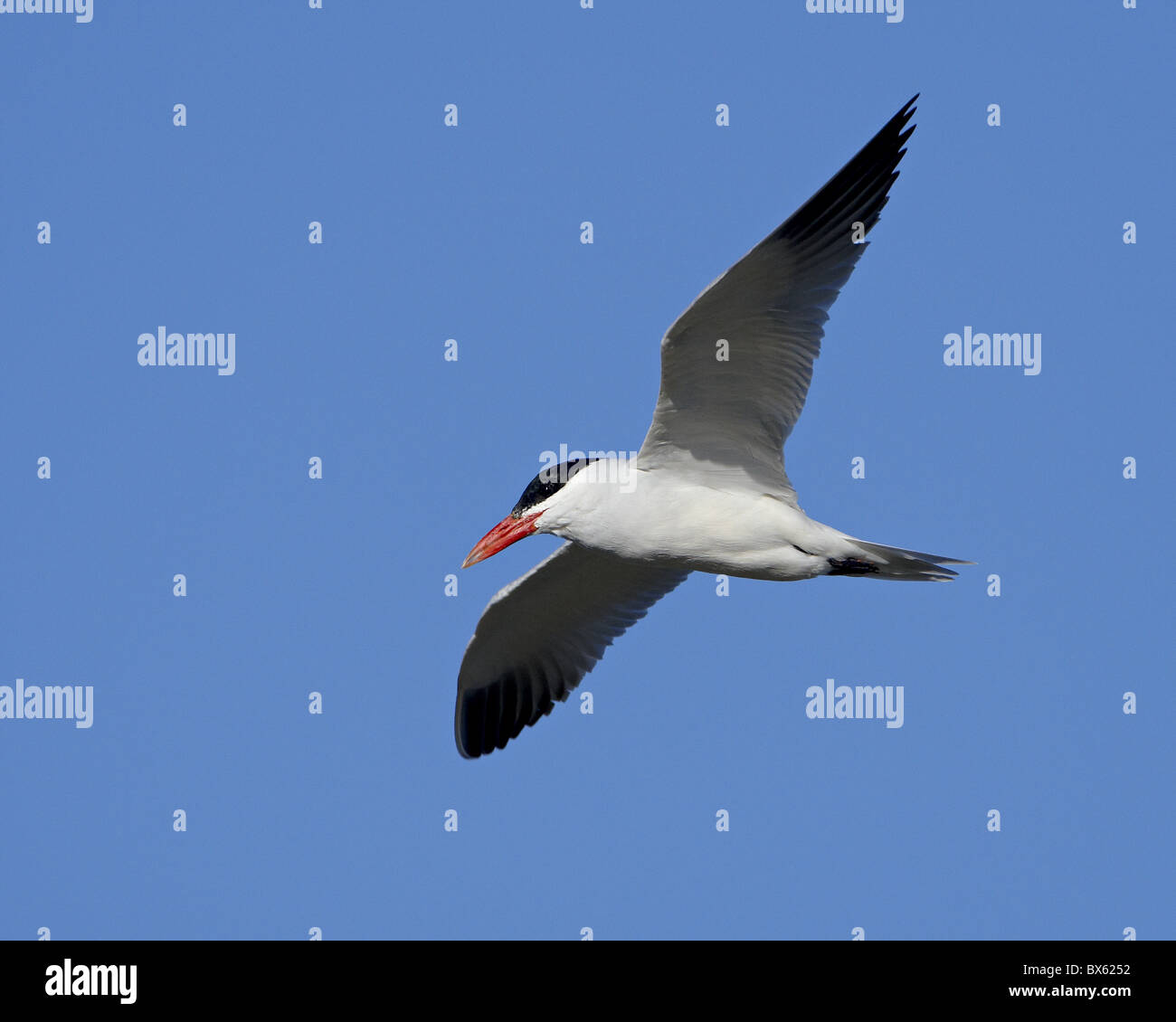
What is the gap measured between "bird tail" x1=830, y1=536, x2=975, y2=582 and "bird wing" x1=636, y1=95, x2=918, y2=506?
34.6 inches

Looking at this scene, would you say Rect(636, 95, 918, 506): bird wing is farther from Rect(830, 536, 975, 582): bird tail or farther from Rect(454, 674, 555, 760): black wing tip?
Rect(454, 674, 555, 760): black wing tip

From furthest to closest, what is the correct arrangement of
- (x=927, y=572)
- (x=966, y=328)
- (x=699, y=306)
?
(x=966, y=328), (x=927, y=572), (x=699, y=306)

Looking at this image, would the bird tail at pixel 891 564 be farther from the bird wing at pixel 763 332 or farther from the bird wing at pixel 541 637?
the bird wing at pixel 541 637

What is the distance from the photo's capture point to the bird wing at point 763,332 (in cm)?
912

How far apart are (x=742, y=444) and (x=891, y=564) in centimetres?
123

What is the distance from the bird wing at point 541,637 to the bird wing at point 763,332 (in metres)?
2.02

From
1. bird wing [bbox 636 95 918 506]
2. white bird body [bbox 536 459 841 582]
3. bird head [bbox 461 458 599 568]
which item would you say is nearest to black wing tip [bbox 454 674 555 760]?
bird head [bbox 461 458 599 568]

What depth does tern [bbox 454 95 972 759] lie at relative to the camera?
9.20 m

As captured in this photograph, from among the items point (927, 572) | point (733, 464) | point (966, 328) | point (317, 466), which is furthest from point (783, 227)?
point (317, 466)

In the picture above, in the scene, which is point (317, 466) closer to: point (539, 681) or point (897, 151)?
point (539, 681)

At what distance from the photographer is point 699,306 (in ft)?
29.6

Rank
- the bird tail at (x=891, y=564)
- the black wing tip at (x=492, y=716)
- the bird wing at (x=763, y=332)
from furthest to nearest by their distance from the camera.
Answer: the black wing tip at (x=492, y=716) → the bird tail at (x=891, y=564) → the bird wing at (x=763, y=332)

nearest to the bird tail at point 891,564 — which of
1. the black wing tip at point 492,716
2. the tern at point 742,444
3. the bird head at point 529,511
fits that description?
the tern at point 742,444

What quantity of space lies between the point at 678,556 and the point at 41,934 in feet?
17.0
